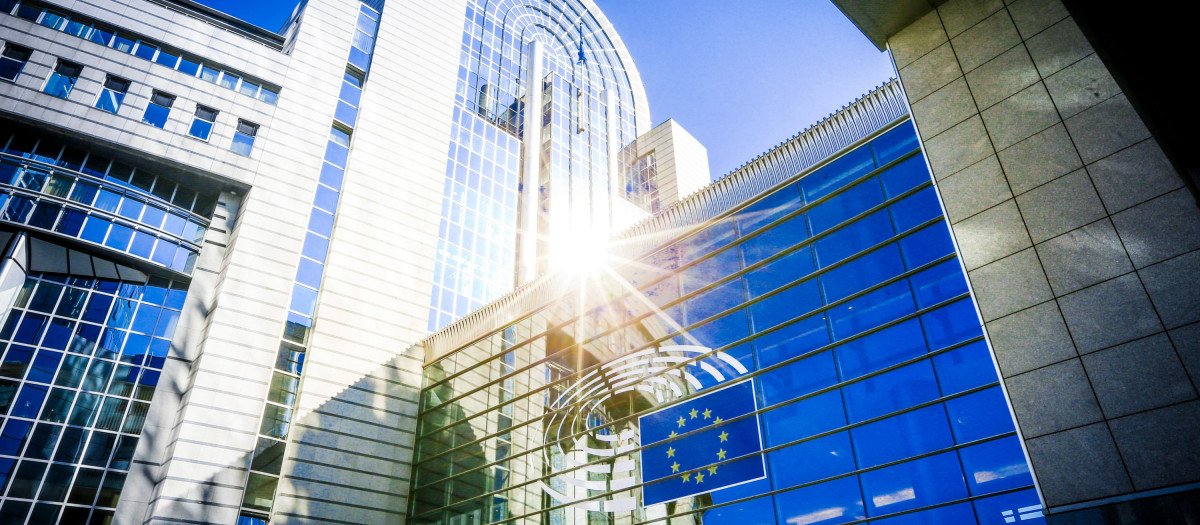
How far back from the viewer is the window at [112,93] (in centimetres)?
3378

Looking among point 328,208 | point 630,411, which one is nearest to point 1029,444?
point 630,411

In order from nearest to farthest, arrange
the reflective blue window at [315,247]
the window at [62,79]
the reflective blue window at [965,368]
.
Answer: the reflective blue window at [965,368], the window at [62,79], the reflective blue window at [315,247]

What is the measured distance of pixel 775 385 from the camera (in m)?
21.1

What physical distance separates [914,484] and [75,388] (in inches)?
1213

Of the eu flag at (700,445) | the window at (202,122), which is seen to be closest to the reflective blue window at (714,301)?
the eu flag at (700,445)

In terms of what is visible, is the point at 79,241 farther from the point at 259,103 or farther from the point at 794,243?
the point at 794,243

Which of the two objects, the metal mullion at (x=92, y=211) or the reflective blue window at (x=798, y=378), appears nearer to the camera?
the reflective blue window at (x=798, y=378)

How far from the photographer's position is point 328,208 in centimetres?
3666

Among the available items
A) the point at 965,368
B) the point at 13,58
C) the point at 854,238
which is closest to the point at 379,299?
the point at 13,58

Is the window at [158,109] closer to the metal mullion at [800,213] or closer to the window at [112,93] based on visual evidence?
the window at [112,93]

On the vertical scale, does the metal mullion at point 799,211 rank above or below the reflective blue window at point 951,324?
above

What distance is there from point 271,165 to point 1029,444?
1332 inches

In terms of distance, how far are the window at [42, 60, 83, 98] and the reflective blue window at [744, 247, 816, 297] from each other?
3160 centimetres

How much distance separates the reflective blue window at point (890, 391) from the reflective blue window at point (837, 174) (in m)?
5.99
